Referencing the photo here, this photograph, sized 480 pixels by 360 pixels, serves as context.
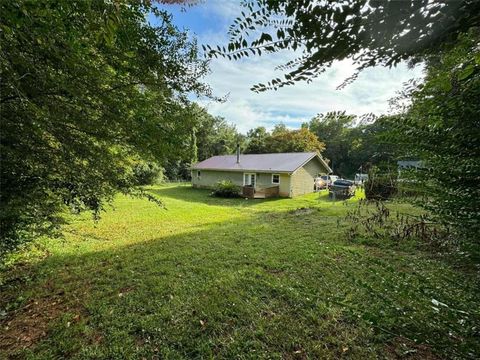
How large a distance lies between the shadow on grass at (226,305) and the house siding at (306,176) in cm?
1284

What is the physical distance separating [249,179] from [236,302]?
1666 cm

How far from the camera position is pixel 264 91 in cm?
99

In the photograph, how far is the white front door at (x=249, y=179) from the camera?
19.8 metres

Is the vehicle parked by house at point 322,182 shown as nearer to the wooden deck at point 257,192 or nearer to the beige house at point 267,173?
the beige house at point 267,173

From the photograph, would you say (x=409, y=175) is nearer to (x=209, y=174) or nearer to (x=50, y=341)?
(x=50, y=341)

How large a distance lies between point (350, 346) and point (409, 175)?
2.27 meters

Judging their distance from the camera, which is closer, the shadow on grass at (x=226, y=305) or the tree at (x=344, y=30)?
the tree at (x=344, y=30)

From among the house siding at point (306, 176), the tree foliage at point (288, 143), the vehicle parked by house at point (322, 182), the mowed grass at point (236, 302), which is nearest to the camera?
the mowed grass at point (236, 302)

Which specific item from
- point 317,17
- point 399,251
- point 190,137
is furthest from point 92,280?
point 399,251

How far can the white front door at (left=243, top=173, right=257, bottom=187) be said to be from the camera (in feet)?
65.0

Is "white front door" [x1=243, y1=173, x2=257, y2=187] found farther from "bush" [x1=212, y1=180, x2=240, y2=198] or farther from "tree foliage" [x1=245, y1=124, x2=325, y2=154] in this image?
"tree foliage" [x1=245, y1=124, x2=325, y2=154]

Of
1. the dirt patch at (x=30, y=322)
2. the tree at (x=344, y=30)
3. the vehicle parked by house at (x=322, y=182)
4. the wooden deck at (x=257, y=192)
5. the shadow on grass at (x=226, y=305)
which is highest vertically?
the tree at (x=344, y=30)

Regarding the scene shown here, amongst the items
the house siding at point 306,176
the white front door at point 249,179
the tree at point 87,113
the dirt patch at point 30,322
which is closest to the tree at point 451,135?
the tree at point 87,113

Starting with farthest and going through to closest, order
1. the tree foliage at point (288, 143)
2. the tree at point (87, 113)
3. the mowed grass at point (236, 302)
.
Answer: the tree foliage at point (288, 143)
the tree at point (87, 113)
the mowed grass at point (236, 302)
